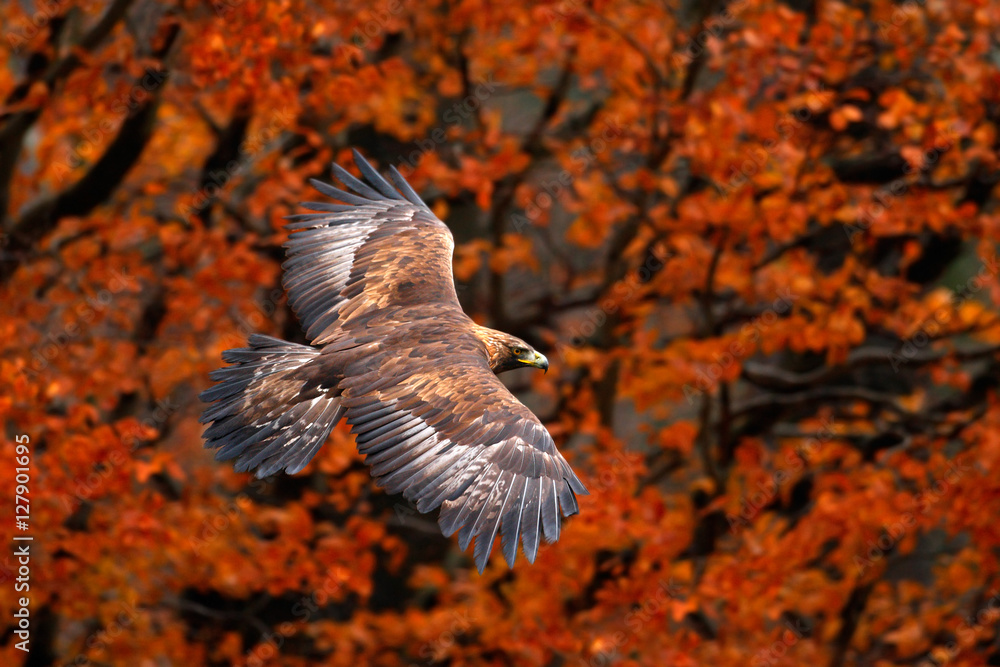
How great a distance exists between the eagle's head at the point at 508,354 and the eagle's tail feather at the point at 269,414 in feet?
2.75

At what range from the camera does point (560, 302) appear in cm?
1145

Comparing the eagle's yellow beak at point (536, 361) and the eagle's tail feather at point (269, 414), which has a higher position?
the eagle's yellow beak at point (536, 361)

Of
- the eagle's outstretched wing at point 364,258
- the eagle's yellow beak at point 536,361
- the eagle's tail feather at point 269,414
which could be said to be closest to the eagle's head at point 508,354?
the eagle's yellow beak at point 536,361

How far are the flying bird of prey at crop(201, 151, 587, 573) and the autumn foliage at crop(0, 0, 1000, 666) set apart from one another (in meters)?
2.82

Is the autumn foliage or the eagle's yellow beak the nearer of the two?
the eagle's yellow beak

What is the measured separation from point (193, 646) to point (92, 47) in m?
5.94

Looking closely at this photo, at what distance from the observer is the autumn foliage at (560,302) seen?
34.1 feet

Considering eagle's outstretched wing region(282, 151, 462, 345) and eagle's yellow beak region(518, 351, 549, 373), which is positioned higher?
eagle's outstretched wing region(282, 151, 462, 345)

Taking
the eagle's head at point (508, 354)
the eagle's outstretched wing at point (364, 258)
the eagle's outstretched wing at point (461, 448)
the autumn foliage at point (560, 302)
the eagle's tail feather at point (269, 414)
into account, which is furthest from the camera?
the autumn foliage at point (560, 302)

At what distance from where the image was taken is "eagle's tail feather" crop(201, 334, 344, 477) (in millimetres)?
5918

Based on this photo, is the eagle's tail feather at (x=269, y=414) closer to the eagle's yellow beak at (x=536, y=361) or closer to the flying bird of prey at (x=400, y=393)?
the flying bird of prey at (x=400, y=393)

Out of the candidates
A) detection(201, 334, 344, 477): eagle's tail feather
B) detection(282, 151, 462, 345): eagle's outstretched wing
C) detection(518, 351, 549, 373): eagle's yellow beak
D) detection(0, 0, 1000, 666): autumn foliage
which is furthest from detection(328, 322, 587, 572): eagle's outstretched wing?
detection(0, 0, 1000, 666): autumn foliage

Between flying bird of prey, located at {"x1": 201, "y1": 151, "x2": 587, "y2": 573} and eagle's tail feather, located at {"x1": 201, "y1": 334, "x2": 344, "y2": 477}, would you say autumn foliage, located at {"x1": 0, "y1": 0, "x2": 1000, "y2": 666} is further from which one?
eagle's tail feather, located at {"x1": 201, "y1": 334, "x2": 344, "y2": 477}

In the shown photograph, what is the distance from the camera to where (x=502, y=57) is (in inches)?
464
